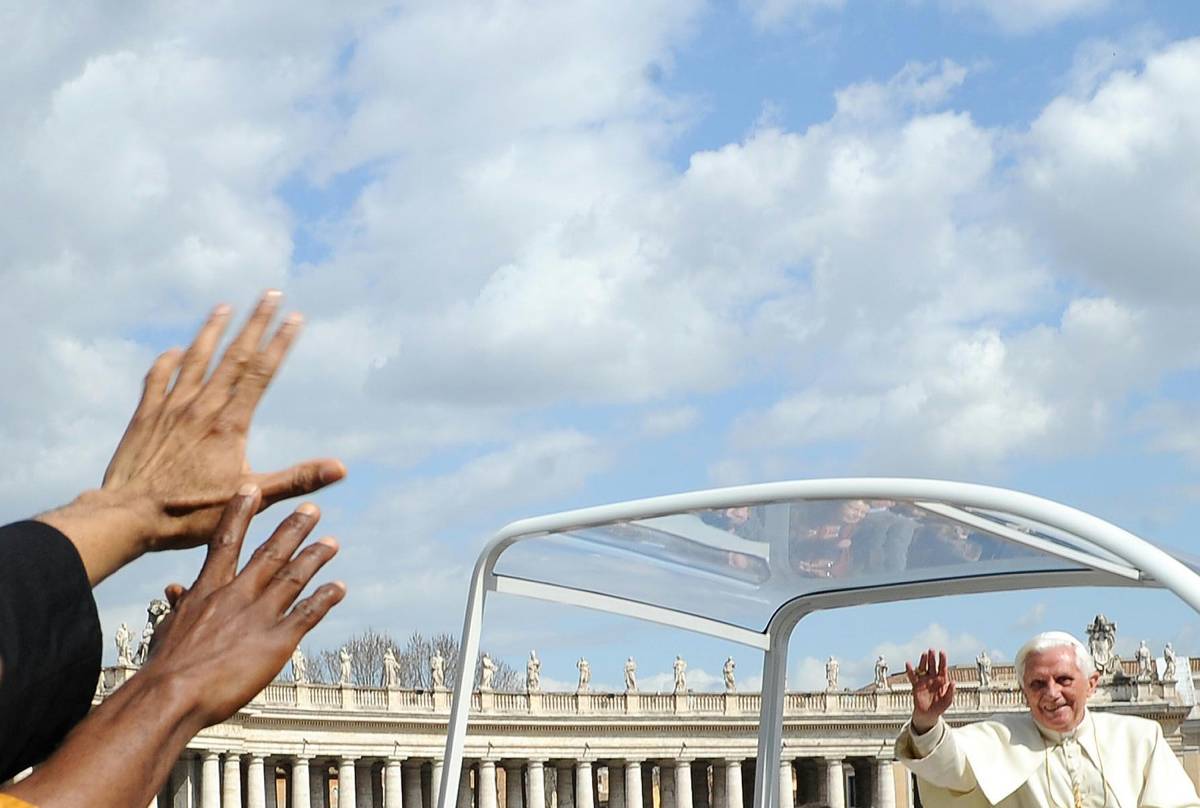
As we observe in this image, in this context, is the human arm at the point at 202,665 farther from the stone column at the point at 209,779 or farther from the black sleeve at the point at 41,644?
the stone column at the point at 209,779

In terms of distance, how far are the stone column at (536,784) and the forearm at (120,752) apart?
220 feet

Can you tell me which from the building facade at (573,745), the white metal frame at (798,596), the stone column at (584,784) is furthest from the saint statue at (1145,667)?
the white metal frame at (798,596)

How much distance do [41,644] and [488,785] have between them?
66.1 m

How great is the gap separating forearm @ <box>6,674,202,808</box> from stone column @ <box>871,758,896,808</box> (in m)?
71.1

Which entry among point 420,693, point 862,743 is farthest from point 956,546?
point 862,743

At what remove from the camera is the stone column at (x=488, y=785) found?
65.6m

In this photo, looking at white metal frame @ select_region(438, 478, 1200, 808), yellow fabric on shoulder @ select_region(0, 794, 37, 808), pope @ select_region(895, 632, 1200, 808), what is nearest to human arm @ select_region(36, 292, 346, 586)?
yellow fabric on shoulder @ select_region(0, 794, 37, 808)

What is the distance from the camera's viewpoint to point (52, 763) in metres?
1.29

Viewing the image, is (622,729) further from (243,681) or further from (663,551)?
(243,681)

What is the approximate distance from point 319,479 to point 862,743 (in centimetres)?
7029

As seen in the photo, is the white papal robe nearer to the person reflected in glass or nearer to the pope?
the pope

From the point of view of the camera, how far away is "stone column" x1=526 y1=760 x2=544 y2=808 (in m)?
67.2

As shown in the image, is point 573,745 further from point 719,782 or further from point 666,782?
point 719,782

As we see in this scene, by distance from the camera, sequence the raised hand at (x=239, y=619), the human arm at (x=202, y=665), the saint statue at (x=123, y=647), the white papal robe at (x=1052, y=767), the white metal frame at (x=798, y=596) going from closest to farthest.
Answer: the human arm at (x=202, y=665)
the raised hand at (x=239, y=619)
the white metal frame at (x=798, y=596)
the white papal robe at (x=1052, y=767)
the saint statue at (x=123, y=647)
